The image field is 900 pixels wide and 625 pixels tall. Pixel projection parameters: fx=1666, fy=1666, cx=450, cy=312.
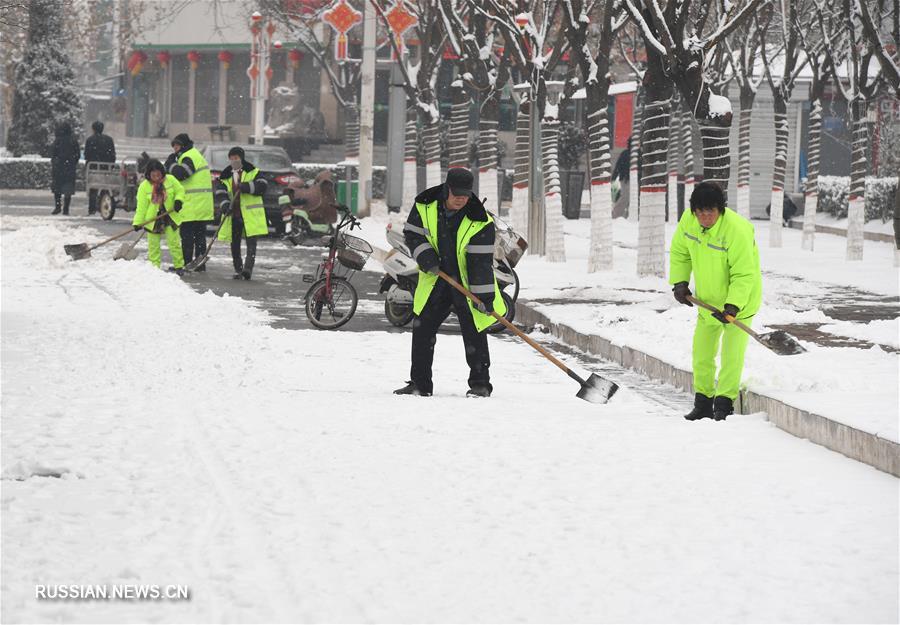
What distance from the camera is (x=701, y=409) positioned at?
33.4ft

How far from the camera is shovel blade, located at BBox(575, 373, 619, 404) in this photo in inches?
426

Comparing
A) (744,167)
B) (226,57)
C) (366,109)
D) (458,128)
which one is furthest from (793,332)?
(226,57)

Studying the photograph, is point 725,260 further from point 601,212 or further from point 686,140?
point 686,140

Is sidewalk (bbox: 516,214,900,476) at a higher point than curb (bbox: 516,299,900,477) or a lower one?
higher

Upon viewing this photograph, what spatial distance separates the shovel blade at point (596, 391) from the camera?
35.5ft

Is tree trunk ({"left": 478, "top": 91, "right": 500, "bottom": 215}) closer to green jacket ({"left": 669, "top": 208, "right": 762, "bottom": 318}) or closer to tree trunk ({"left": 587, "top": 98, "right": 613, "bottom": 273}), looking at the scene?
tree trunk ({"left": 587, "top": 98, "right": 613, "bottom": 273})

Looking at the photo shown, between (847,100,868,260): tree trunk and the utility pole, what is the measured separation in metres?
10.2

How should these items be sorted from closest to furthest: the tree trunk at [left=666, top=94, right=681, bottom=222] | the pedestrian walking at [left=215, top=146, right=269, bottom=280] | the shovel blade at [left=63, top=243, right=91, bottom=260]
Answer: the pedestrian walking at [left=215, top=146, right=269, bottom=280] → the shovel blade at [left=63, top=243, right=91, bottom=260] → the tree trunk at [left=666, top=94, right=681, bottom=222]

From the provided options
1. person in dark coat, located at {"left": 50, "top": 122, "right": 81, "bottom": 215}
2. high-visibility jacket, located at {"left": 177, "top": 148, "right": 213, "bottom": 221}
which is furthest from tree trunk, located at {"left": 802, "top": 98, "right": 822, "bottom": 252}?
person in dark coat, located at {"left": 50, "top": 122, "right": 81, "bottom": 215}

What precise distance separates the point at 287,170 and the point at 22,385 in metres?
19.3

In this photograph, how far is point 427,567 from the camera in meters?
6.16

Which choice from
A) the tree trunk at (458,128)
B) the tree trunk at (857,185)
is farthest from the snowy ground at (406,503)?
the tree trunk at (458,128)

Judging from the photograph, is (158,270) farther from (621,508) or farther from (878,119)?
(878,119)

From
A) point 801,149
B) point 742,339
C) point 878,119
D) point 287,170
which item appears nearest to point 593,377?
point 742,339
